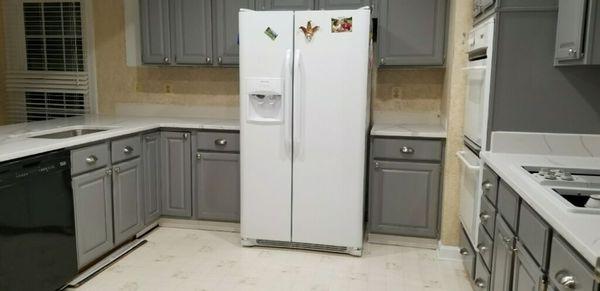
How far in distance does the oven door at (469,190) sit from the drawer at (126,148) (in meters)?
2.22

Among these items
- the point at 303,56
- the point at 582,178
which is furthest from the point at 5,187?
the point at 582,178

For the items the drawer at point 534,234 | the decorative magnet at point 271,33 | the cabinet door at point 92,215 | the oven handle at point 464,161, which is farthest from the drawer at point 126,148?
the drawer at point 534,234

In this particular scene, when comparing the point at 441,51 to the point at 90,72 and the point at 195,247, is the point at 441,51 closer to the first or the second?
the point at 195,247

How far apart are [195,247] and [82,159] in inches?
41.7

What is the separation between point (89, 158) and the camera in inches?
113

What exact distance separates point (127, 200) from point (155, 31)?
1.41 m

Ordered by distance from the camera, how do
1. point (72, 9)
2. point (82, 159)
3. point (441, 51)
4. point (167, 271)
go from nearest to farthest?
point (82, 159), point (167, 271), point (441, 51), point (72, 9)

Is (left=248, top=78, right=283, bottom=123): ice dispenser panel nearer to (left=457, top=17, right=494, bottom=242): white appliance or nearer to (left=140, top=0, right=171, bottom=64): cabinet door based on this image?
(left=140, top=0, right=171, bottom=64): cabinet door

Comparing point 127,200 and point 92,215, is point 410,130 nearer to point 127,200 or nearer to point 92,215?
point 127,200

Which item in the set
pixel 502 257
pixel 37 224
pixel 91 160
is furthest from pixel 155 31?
pixel 502 257

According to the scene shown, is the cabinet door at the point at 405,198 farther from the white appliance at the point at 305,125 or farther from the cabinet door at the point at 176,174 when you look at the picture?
the cabinet door at the point at 176,174

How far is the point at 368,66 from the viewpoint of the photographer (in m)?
3.13

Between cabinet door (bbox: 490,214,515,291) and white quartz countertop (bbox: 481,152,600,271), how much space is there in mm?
222

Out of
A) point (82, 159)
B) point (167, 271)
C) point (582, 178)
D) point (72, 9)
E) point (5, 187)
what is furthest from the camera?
point (72, 9)
